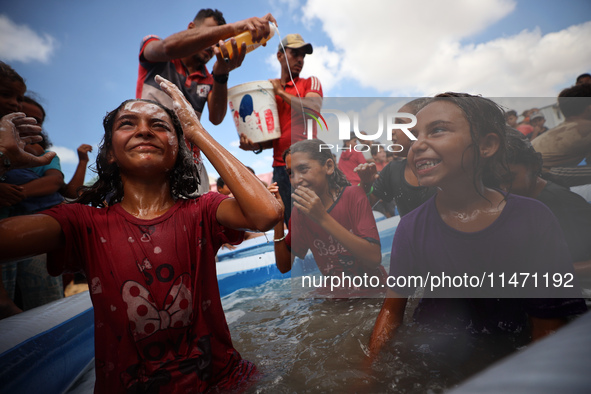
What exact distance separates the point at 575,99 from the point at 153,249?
2093mm

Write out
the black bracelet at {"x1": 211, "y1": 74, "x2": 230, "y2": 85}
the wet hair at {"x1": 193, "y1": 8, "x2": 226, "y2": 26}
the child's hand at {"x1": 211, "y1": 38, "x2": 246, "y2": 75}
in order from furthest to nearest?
the wet hair at {"x1": 193, "y1": 8, "x2": 226, "y2": 26}, the black bracelet at {"x1": 211, "y1": 74, "x2": 230, "y2": 85}, the child's hand at {"x1": 211, "y1": 38, "x2": 246, "y2": 75}

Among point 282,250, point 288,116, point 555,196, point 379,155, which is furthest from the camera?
point 288,116

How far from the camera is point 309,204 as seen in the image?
1935mm

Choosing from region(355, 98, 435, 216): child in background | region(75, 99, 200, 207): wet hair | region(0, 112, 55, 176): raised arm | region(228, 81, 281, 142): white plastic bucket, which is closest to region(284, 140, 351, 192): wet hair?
region(355, 98, 435, 216): child in background

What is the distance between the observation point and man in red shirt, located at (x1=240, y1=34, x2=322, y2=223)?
241cm

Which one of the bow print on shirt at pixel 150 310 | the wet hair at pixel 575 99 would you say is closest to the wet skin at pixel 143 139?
the bow print on shirt at pixel 150 310

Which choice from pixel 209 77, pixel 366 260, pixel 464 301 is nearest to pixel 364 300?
pixel 366 260

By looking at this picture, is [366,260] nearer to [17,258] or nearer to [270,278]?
[17,258]

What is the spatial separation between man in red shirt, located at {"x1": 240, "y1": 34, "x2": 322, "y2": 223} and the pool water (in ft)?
3.24

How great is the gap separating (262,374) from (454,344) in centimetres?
86

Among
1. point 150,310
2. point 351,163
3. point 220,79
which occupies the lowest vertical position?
point 150,310

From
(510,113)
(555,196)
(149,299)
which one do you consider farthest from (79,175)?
(555,196)

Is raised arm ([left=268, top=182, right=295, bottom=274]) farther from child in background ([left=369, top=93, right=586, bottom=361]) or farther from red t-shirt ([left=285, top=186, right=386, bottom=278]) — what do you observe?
child in background ([left=369, top=93, right=586, bottom=361])

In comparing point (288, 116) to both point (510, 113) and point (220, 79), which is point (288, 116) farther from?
point (510, 113)
